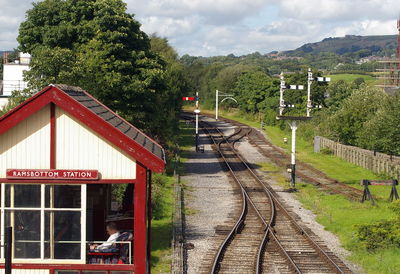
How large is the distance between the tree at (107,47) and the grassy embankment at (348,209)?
28.7 ft

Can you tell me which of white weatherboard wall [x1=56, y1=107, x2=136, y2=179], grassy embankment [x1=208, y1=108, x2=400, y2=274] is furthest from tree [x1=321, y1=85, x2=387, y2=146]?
white weatherboard wall [x1=56, y1=107, x2=136, y2=179]

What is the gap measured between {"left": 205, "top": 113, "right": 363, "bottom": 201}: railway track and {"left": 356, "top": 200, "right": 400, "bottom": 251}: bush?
7972 millimetres

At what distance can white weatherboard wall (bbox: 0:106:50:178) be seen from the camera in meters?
11.1

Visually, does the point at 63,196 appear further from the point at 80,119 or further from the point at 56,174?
the point at 80,119

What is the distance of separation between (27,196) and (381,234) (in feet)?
37.4

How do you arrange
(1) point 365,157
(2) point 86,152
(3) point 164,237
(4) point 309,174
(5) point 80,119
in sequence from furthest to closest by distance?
(1) point 365,157
(4) point 309,174
(3) point 164,237
(2) point 86,152
(5) point 80,119

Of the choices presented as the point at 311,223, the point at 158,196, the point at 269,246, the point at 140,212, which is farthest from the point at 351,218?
the point at 140,212

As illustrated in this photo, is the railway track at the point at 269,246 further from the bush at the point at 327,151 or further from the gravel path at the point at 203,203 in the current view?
the bush at the point at 327,151

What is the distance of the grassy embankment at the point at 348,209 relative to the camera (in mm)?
16958

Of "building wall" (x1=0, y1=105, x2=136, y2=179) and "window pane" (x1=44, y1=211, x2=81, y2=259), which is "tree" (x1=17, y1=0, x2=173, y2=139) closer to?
"building wall" (x1=0, y1=105, x2=136, y2=179)

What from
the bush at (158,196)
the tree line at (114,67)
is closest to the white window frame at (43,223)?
the bush at (158,196)

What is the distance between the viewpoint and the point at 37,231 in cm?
1116

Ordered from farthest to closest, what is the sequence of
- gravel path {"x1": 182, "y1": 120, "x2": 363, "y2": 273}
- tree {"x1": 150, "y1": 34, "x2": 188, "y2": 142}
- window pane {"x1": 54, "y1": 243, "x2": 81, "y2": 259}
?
tree {"x1": 150, "y1": 34, "x2": 188, "y2": 142} → gravel path {"x1": 182, "y1": 120, "x2": 363, "y2": 273} → window pane {"x1": 54, "y1": 243, "x2": 81, "y2": 259}

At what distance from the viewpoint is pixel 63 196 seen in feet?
37.0
